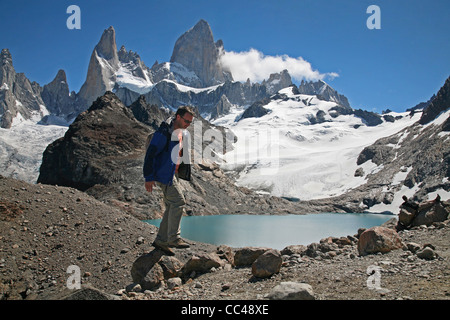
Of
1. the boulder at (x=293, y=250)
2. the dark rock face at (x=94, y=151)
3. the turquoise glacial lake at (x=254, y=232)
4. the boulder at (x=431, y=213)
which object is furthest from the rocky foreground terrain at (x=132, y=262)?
the dark rock face at (x=94, y=151)

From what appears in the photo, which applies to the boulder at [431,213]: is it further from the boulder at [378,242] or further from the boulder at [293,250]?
the boulder at [293,250]

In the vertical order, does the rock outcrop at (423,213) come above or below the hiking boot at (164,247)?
above

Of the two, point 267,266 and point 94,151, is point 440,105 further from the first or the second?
point 267,266

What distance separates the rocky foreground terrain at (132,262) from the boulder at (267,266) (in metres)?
0.08

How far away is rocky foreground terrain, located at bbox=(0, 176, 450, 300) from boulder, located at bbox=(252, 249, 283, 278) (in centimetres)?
8

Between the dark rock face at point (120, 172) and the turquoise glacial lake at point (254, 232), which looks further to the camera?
the dark rock face at point (120, 172)

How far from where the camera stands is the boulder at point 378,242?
707 centimetres

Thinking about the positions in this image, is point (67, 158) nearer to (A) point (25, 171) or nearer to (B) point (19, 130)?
(A) point (25, 171)

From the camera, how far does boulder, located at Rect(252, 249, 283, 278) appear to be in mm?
5648

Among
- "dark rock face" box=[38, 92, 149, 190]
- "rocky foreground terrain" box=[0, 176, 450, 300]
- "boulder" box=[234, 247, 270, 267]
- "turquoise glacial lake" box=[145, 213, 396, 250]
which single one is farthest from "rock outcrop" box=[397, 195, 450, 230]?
"dark rock face" box=[38, 92, 149, 190]

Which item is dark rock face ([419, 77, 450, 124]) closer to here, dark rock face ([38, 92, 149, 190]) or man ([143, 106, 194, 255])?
dark rock face ([38, 92, 149, 190])
